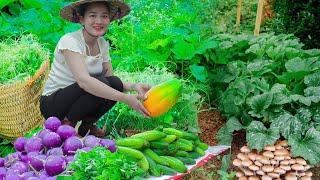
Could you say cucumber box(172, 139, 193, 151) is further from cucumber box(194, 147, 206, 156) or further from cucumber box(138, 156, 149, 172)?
cucumber box(138, 156, 149, 172)

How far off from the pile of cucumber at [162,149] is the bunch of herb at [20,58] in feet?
4.12

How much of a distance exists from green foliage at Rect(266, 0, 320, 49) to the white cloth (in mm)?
3439

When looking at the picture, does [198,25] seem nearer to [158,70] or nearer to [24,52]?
[158,70]

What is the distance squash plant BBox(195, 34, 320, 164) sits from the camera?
16.5 feet

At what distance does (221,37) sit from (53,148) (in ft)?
9.86

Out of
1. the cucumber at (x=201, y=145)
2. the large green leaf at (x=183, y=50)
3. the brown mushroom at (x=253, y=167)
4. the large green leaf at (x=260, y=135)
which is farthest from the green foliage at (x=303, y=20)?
the brown mushroom at (x=253, y=167)

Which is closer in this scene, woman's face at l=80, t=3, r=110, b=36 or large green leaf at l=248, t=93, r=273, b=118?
woman's face at l=80, t=3, r=110, b=36

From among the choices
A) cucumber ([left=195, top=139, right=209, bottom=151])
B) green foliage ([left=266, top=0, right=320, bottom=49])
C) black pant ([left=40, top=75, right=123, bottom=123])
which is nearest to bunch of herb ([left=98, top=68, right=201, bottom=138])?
cucumber ([left=195, top=139, right=209, bottom=151])

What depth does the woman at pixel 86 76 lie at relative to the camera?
4.70m

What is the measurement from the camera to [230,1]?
10.8 metres

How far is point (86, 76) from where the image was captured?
4.67 m

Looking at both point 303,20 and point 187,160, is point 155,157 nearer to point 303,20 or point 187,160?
point 187,160

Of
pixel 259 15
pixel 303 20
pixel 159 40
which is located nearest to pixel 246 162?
pixel 159 40

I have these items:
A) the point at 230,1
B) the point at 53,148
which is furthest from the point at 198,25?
the point at 230,1
